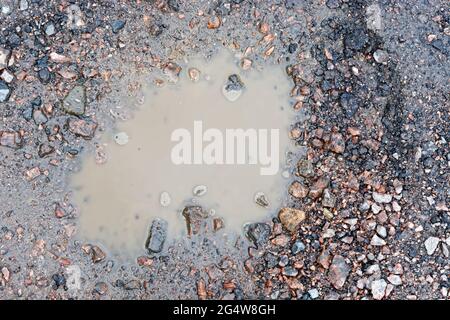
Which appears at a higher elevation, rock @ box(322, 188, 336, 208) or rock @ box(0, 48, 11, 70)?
rock @ box(0, 48, 11, 70)

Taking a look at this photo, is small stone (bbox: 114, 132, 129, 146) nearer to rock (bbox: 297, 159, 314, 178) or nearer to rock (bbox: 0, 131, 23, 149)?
rock (bbox: 0, 131, 23, 149)

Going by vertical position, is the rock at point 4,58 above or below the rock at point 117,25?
below

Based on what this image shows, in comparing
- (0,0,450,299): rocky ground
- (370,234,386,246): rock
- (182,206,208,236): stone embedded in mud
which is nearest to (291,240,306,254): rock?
(0,0,450,299): rocky ground

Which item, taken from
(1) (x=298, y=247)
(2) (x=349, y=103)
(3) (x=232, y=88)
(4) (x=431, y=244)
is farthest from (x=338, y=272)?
(3) (x=232, y=88)

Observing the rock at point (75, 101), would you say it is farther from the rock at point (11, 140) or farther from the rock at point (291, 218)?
the rock at point (291, 218)

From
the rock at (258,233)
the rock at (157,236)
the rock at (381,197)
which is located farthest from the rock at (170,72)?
the rock at (381,197)
